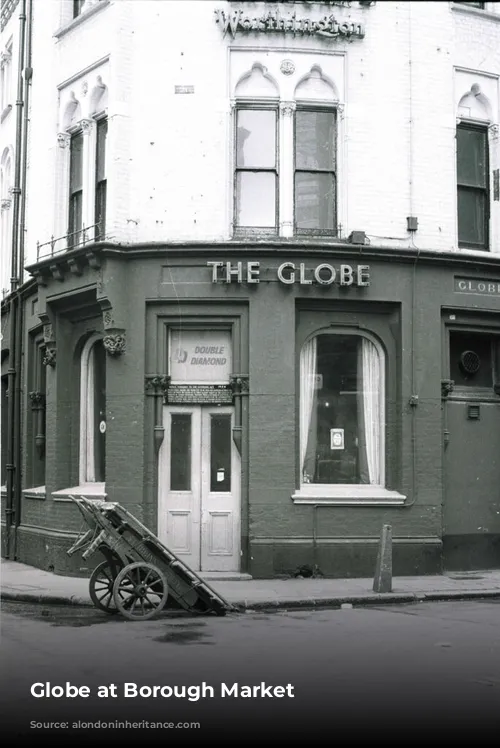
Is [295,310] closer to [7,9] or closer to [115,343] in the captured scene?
[115,343]

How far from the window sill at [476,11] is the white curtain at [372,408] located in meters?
6.18

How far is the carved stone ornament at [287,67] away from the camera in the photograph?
740 inches

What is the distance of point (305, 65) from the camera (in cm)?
1888

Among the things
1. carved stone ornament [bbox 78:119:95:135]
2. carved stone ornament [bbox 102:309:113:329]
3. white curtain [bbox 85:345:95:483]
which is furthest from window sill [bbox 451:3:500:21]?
white curtain [bbox 85:345:95:483]

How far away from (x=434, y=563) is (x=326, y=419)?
9.89 ft

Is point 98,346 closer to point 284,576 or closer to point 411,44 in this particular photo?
point 284,576

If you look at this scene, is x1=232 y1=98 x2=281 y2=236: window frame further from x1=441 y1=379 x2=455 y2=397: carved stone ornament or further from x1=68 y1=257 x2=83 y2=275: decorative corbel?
x1=441 y1=379 x2=455 y2=397: carved stone ornament

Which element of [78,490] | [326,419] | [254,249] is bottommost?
[78,490]

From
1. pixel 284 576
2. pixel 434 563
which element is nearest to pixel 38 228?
pixel 284 576

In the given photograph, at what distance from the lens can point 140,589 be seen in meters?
13.6

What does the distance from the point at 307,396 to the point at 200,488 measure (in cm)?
239

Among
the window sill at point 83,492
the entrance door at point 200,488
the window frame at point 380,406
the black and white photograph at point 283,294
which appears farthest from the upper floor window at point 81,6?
the window sill at point 83,492

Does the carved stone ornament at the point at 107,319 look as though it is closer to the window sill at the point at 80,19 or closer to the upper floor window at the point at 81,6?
the window sill at the point at 80,19

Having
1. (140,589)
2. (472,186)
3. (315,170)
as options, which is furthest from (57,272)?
(140,589)
